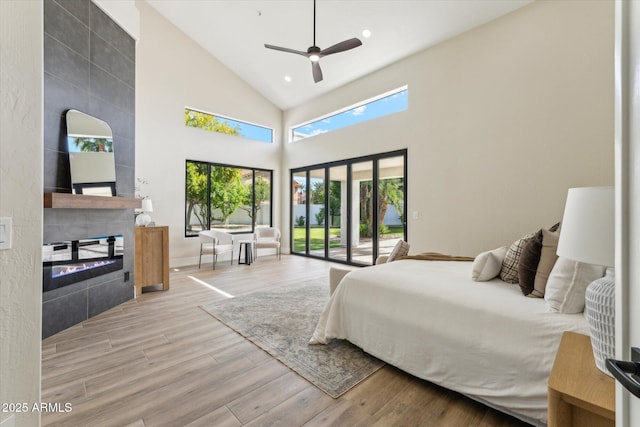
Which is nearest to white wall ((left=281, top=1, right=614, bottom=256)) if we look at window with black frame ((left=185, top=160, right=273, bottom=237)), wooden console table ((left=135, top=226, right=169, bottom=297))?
window with black frame ((left=185, top=160, right=273, bottom=237))

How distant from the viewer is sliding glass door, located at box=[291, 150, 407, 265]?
17.6 ft

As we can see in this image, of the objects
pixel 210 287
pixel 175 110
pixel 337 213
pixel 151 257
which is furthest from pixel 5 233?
pixel 337 213

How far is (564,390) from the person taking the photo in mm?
920

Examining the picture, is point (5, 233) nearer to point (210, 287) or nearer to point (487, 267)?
point (487, 267)

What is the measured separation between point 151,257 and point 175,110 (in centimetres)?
332

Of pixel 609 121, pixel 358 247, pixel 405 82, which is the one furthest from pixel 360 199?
pixel 609 121

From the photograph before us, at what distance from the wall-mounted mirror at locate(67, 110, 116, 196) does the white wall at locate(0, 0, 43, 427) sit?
2.30 m

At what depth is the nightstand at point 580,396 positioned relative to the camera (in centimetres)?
Result: 86

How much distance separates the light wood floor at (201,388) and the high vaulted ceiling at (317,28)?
468 cm

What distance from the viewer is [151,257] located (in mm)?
4082

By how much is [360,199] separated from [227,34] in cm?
430

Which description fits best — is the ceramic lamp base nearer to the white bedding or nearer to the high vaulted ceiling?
the white bedding

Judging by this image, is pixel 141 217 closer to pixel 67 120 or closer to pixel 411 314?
pixel 67 120

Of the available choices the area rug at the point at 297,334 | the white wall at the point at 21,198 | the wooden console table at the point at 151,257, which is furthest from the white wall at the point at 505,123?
the white wall at the point at 21,198
